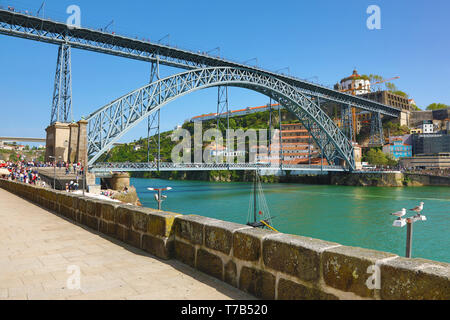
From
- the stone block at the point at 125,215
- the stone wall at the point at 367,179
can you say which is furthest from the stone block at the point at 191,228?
the stone wall at the point at 367,179

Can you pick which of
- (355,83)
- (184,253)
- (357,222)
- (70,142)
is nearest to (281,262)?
(184,253)

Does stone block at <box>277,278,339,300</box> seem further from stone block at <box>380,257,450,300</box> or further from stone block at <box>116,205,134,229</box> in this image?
stone block at <box>116,205,134,229</box>

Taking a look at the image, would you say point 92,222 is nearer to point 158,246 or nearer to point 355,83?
point 158,246

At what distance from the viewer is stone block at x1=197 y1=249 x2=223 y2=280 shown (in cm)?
294

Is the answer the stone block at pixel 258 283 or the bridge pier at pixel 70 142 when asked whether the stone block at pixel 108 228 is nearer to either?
the stone block at pixel 258 283

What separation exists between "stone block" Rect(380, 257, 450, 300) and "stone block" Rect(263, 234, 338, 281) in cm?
44

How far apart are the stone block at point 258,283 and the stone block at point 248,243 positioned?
0.11 meters

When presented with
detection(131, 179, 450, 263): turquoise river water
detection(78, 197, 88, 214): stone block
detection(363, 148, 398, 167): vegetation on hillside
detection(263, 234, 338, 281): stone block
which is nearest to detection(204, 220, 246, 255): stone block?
detection(263, 234, 338, 281): stone block

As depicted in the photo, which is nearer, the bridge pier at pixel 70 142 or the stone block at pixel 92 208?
the stone block at pixel 92 208

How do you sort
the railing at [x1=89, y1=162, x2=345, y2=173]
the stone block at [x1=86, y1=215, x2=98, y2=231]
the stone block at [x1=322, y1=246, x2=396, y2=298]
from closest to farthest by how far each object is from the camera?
the stone block at [x1=322, y1=246, x2=396, y2=298] → the stone block at [x1=86, y1=215, x2=98, y2=231] → the railing at [x1=89, y1=162, x2=345, y2=173]

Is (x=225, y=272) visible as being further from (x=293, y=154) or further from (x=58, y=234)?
(x=293, y=154)

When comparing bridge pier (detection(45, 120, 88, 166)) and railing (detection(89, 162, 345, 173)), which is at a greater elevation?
bridge pier (detection(45, 120, 88, 166))

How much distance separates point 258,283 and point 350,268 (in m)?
0.82

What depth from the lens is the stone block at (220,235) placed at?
2.86m
